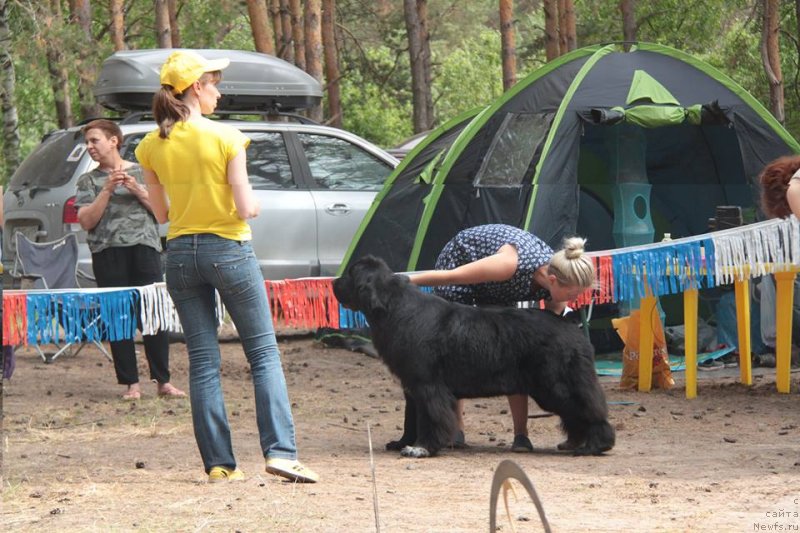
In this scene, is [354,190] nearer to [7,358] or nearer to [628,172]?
[628,172]

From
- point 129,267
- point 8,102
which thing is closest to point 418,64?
point 8,102

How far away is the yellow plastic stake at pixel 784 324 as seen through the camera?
7664 mm

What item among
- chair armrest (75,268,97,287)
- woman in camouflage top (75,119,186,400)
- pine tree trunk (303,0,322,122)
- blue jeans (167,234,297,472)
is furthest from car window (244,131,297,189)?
pine tree trunk (303,0,322,122)

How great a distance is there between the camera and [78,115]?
94.5ft

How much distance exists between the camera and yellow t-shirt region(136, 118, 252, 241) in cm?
497

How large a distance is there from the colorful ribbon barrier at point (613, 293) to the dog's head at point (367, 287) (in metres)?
1.57

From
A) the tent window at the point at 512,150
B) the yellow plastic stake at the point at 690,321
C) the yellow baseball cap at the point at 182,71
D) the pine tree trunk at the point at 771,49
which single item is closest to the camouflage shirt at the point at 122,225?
the tent window at the point at 512,150

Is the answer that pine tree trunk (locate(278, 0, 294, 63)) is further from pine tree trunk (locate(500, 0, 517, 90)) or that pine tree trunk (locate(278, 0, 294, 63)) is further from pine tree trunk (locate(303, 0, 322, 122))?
pine tree trunk (locate(500, 0, 517, 90))

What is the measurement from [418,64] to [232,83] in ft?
29.0

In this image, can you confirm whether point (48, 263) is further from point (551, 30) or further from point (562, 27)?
point (551, 30)

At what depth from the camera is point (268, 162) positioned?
10.9 m

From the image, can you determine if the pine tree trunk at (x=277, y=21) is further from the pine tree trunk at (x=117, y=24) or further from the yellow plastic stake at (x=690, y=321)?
the yellow plastic stake at (x=690, y=321)

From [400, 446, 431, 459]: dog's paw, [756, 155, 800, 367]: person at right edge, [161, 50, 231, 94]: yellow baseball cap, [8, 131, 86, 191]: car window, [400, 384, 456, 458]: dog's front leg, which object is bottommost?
[400, 446, 431, 459]: dog's paw

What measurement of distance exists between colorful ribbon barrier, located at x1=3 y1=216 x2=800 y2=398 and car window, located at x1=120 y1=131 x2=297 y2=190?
3172 millimetres
